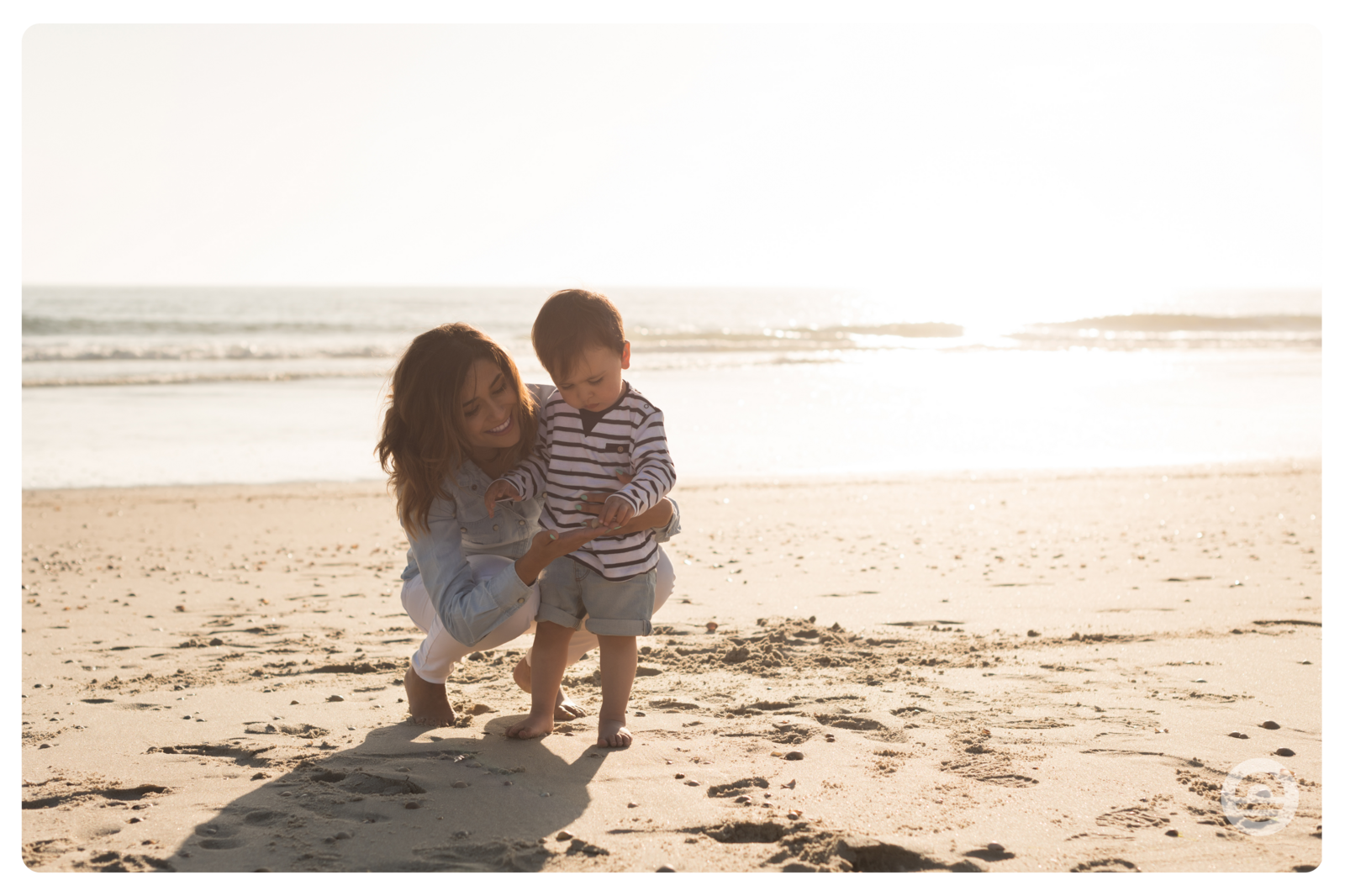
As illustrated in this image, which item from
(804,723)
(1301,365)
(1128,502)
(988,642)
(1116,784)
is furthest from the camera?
(1301,365)

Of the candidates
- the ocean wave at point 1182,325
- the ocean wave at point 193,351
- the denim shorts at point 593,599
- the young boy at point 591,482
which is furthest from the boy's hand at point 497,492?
the ocean wave at point 1182,325

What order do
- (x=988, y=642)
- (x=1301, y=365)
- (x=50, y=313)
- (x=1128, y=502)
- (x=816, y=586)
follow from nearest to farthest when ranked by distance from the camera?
(x=988, y=642) → (x=816, y=586) → (x=1128, y=502) → (x=1301, y=365) → (x=50, y=313)

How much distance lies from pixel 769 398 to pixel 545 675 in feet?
39.6

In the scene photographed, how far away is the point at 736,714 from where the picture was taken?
11.2 feet

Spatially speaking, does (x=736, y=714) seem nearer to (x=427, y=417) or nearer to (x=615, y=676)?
(x=615, y=676)

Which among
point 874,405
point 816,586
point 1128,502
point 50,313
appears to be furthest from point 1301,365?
point 50,313

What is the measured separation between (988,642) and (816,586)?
119 centimetres

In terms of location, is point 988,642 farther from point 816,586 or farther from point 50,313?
point 50,313

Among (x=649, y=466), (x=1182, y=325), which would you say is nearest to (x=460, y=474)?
(x=649, y=466)

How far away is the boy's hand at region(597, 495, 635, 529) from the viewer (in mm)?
2818

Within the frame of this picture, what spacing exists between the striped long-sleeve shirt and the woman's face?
0.40 ft

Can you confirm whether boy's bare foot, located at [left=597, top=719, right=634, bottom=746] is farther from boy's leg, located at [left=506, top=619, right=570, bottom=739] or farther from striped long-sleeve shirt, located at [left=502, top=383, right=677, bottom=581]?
striped long-sleeve shirt, located at [left=502, top=383, right=677, bottom=581]
